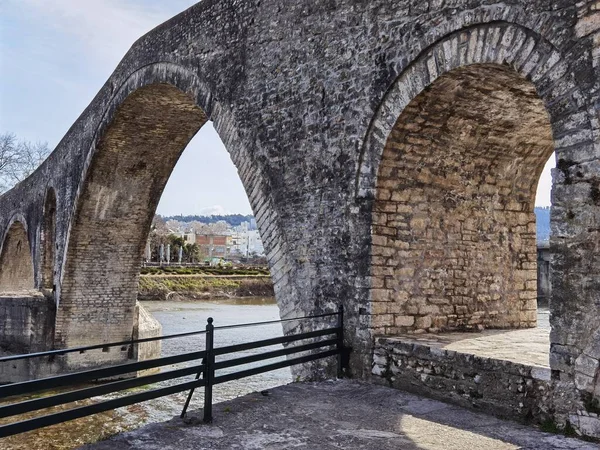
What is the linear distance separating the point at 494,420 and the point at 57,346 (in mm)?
12048

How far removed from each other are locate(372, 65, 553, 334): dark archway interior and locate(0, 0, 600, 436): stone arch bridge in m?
0.02

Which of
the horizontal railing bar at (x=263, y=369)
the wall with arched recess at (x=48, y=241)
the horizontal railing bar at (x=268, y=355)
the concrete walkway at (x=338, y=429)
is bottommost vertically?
the concrete walkway at (x=338, y=429)

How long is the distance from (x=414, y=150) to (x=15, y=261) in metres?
23.1

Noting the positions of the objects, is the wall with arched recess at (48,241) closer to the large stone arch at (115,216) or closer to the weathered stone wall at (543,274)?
the large stone arch at (115,216)

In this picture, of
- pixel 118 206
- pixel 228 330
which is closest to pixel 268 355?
pixel 118 206

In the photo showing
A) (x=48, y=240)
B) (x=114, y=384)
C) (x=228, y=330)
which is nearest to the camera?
(x=114, y=384)

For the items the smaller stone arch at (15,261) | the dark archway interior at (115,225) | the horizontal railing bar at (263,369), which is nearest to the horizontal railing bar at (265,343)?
the horizontal railing bar at (263,369)

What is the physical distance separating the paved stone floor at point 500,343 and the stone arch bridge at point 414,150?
0.30 m

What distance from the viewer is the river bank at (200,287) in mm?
32781

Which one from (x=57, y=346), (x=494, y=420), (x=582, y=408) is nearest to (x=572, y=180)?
(x=582, y=408)

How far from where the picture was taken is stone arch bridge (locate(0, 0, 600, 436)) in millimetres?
4020

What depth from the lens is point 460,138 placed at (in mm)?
6074

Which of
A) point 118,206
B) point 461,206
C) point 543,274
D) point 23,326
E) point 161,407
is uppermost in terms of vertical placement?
point 118,206

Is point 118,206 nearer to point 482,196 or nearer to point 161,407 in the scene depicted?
point 161,407
